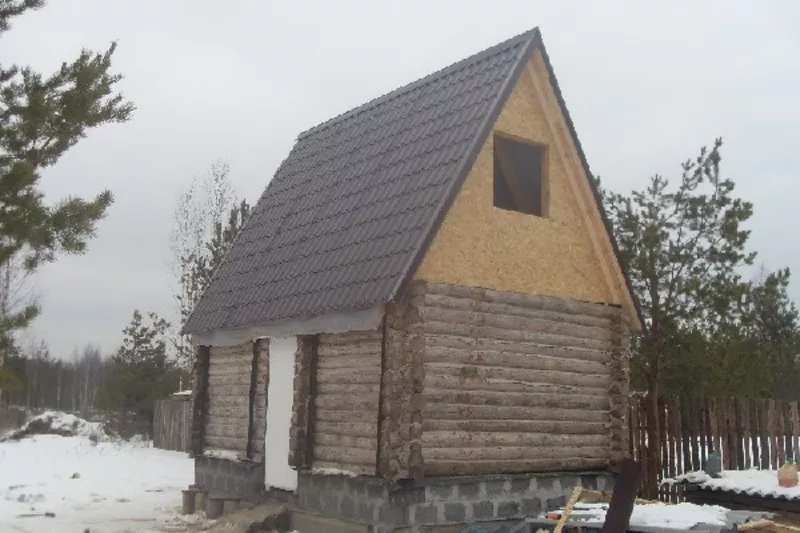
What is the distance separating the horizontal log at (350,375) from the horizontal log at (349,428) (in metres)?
0.53

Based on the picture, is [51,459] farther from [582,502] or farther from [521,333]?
[582,502]

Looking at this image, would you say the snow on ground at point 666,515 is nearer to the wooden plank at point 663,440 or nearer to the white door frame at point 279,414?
the white door frame at point 279,414

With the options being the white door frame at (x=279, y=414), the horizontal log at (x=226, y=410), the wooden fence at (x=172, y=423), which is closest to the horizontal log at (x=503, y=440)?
the white door frame at (x=279, y=414)

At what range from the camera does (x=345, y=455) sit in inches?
441

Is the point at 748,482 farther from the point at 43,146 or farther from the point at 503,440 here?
the point at 43,146

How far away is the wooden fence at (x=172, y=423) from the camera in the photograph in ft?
86.2

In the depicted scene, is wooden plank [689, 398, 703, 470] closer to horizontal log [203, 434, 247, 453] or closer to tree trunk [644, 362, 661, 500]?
tree trunk [644, 362, 661, 500]

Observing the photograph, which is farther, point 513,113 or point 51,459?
point 51,459

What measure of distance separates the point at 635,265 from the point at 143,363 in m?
19.6

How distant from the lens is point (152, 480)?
19.7 m

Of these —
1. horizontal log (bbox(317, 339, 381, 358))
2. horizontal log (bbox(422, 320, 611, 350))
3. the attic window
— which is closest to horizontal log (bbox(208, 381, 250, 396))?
horizontal log (bbox(317, 339, 381, 358))

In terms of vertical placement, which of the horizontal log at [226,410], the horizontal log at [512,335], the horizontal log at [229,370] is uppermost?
the horizontal log at [512,335]

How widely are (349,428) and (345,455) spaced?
365 millimetres

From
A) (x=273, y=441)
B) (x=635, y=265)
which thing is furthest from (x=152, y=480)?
(x=635, y=265)
